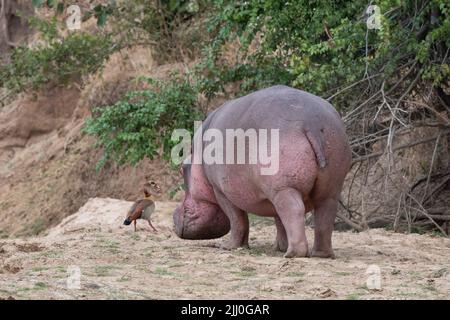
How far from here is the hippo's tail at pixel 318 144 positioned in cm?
739

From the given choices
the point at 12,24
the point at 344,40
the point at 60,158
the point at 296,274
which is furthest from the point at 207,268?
the point at 12,24

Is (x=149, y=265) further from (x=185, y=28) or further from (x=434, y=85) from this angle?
(x=185, y=28)

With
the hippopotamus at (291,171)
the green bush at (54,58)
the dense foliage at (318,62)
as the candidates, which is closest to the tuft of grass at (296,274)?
the hippopotamus at (291,171)

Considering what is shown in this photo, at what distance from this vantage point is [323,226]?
25.7 ft

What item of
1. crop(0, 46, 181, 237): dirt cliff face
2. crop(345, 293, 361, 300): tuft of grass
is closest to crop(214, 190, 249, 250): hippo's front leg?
crop(345, 293, 361, 300): tuft of grass

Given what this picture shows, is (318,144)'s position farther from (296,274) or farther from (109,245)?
(109,245)

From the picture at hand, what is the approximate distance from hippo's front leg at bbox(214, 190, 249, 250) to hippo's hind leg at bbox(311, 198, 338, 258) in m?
0.84

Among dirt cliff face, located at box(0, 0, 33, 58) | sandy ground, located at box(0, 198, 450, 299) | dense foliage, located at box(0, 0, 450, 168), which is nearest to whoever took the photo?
sandy ground, located at box(0, 198, 450, 299)

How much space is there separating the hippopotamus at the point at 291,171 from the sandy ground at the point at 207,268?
0.93 feet

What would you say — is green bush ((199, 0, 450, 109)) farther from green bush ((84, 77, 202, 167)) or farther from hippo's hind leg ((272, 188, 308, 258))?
hippo's hind leg ((272, 188, 308, 258))

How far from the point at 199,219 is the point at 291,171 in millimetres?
1677

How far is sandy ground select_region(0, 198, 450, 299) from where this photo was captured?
5887 millimetres

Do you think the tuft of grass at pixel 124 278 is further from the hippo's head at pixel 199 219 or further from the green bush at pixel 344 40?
the green bush at pixel 344 40

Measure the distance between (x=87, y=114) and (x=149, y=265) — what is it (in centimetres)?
993
